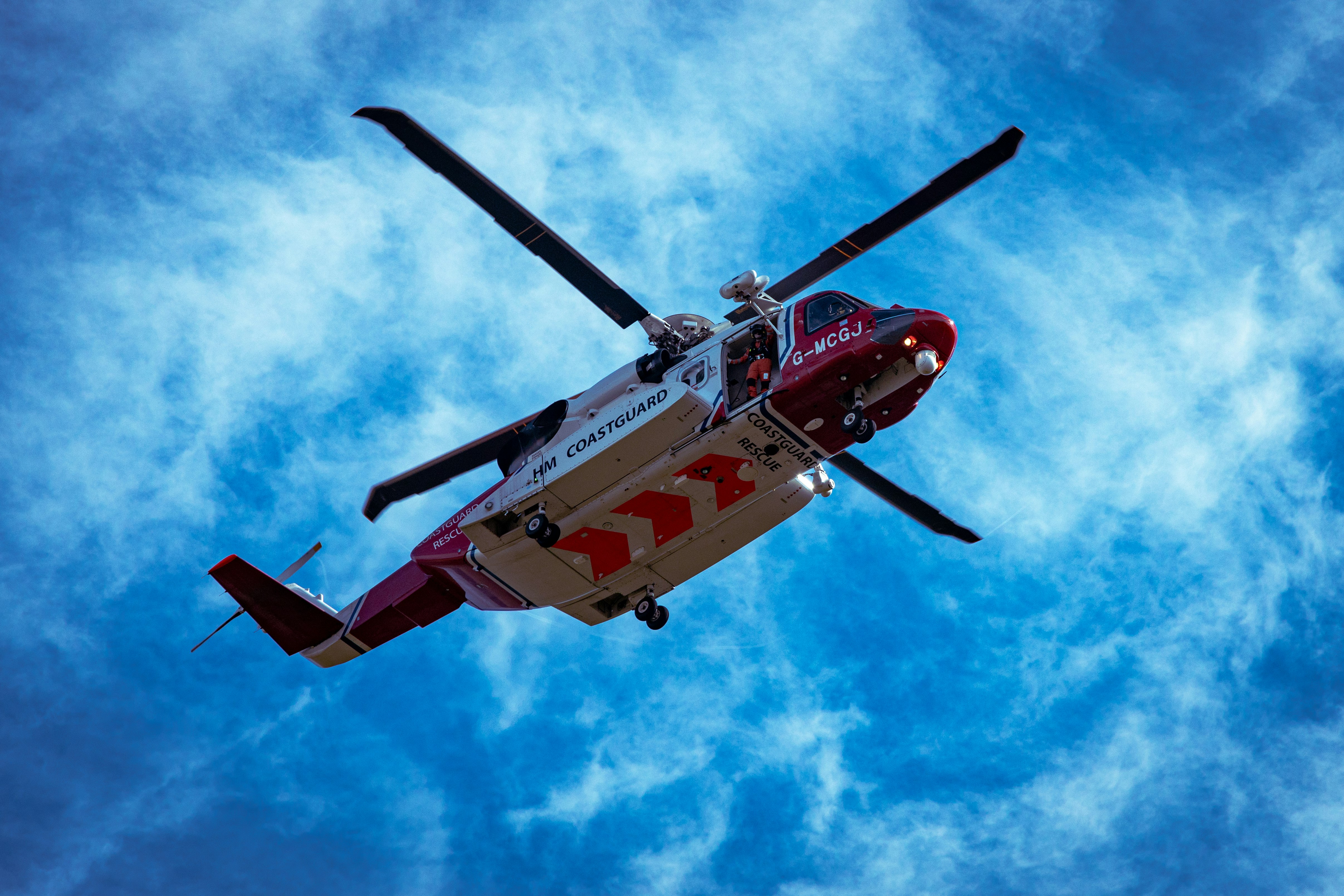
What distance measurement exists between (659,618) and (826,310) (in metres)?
7.79

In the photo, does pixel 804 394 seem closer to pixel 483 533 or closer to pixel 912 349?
pixel 912 349

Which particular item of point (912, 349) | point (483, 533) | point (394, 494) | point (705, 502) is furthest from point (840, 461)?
point (394, 494)

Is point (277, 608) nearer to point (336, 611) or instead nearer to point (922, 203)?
point (336, 611)

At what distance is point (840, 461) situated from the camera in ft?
84.3

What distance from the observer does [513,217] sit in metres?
21.8

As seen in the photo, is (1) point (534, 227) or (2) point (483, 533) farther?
(2) point (483, 533)

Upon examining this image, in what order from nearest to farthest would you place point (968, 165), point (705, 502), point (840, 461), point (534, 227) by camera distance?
point (968, 165) → point (534, 227) → point (705, 502) → point (840, 461)

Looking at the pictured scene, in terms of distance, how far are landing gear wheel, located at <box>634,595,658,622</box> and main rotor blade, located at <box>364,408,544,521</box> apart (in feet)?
14.1

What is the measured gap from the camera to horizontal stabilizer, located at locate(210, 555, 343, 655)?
27.5 metres

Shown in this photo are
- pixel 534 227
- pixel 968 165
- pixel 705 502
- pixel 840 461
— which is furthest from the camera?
pixel 840 461

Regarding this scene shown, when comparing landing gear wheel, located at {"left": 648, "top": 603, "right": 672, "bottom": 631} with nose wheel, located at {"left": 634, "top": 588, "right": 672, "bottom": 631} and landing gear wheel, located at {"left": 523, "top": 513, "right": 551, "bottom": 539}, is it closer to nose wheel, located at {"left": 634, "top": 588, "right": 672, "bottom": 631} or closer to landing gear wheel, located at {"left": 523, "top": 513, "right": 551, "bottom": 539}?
nose wheel, located at {"left": 634, "top": 588, "right": 672, "bottom": 631}

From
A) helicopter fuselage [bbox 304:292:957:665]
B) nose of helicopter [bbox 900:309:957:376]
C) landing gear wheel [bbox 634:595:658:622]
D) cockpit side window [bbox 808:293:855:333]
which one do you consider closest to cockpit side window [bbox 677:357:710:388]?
helicopter fuselage [bbox 304:292:957:665]

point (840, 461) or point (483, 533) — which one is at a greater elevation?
point (840, 461)

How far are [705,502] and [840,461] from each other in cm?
346
